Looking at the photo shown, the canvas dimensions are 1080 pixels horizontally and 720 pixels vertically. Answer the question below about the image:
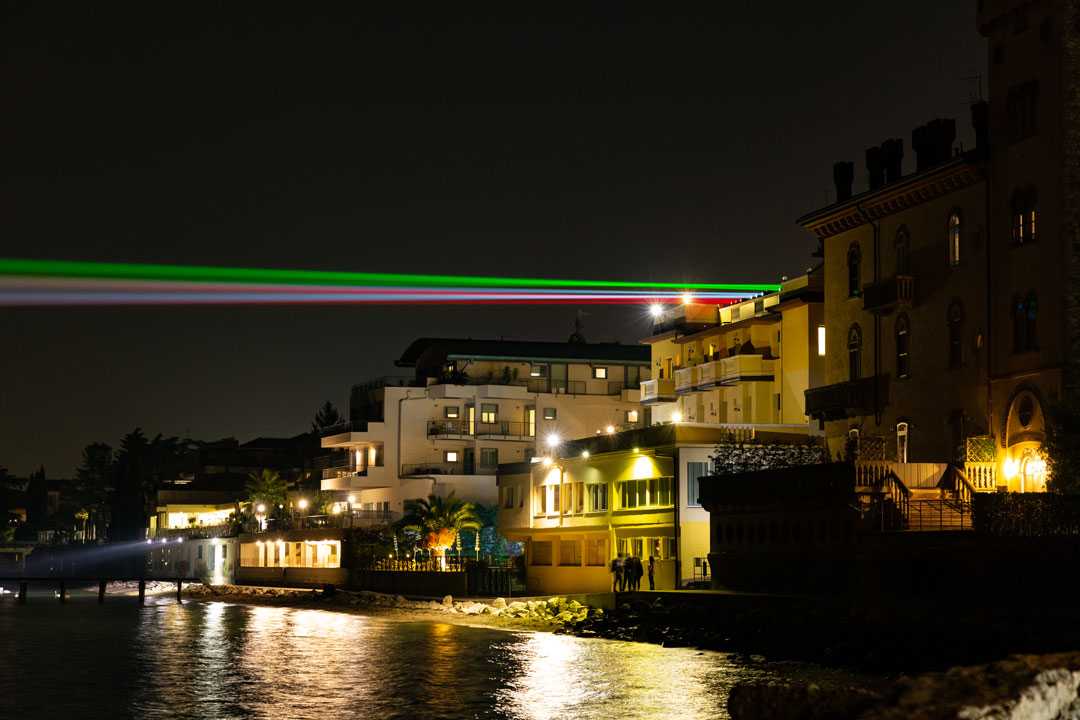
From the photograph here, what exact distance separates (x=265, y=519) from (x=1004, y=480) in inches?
3171

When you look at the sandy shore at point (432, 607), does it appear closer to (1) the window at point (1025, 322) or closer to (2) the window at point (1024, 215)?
(1) the window at point (1025, 322)

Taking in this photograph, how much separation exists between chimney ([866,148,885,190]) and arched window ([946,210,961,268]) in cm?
601

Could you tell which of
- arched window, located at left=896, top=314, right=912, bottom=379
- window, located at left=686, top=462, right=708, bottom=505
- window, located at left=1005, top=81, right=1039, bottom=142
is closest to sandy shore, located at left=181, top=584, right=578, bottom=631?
window, located at left=686, top=462, right=708, bottom=505

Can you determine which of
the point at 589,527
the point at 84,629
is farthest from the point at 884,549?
the point at 84,629

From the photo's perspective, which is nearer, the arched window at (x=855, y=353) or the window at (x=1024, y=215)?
the window at (x=1024, y=215)

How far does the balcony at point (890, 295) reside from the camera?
53.3 m

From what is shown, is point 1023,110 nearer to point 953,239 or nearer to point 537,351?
point 953,239

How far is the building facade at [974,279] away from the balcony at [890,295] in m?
0.07

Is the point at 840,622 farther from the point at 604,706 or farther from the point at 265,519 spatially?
the point at 265,519

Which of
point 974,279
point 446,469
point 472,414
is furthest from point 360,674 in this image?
point 472,414

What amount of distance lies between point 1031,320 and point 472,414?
207 feet

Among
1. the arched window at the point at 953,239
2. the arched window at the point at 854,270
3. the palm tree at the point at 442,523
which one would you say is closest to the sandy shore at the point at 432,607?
the palm tree at the point at 442,523

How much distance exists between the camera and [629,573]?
5875 centimetres

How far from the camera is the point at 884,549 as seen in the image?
43562mm
